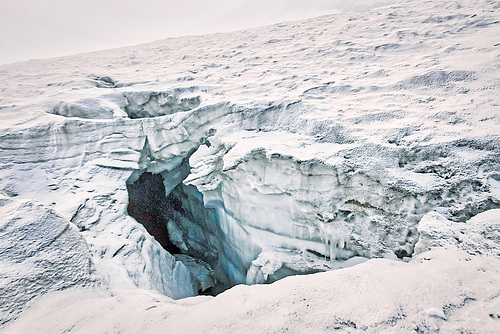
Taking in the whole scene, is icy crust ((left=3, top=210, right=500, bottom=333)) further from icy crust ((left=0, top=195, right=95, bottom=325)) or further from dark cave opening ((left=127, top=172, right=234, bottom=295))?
dark cave opening ((left=127, top=172, right=234, bottom=295))

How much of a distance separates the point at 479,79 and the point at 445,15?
3.10 meters

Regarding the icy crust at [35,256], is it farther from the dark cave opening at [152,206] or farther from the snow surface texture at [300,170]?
the dark cave opening at [152,206]

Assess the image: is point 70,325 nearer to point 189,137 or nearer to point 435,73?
point 189,137

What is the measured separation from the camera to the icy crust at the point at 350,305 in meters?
0.99

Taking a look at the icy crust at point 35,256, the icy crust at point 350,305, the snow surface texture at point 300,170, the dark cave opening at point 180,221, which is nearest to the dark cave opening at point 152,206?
the dark cave opening at point 180,221

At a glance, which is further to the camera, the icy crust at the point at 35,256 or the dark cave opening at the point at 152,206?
the dark cave opening at the point at 152,206

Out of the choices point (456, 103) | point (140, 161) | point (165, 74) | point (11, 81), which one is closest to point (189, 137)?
point (140, 161)

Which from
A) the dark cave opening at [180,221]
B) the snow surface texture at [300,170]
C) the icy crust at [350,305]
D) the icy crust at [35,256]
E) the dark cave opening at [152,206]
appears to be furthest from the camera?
the dark cave opening at [152,206]

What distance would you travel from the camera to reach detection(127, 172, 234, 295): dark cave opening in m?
4.97

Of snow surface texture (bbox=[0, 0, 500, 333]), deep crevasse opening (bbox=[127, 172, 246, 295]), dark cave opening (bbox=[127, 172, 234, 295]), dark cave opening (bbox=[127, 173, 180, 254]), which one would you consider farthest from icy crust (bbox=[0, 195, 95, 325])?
dark cave opening (bbox=[127, 173, 180, 254])

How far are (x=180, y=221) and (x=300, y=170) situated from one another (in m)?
4.42

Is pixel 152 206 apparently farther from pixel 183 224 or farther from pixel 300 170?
pixel 300 170

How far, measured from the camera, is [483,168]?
5.62ft

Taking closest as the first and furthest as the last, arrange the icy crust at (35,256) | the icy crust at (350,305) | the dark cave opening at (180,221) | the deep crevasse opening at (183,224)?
the icy crust at (350,305) < the icy crust at (35,256) < the deep crevasse opening at (183,224) < the dark cave opening at (180,221)
